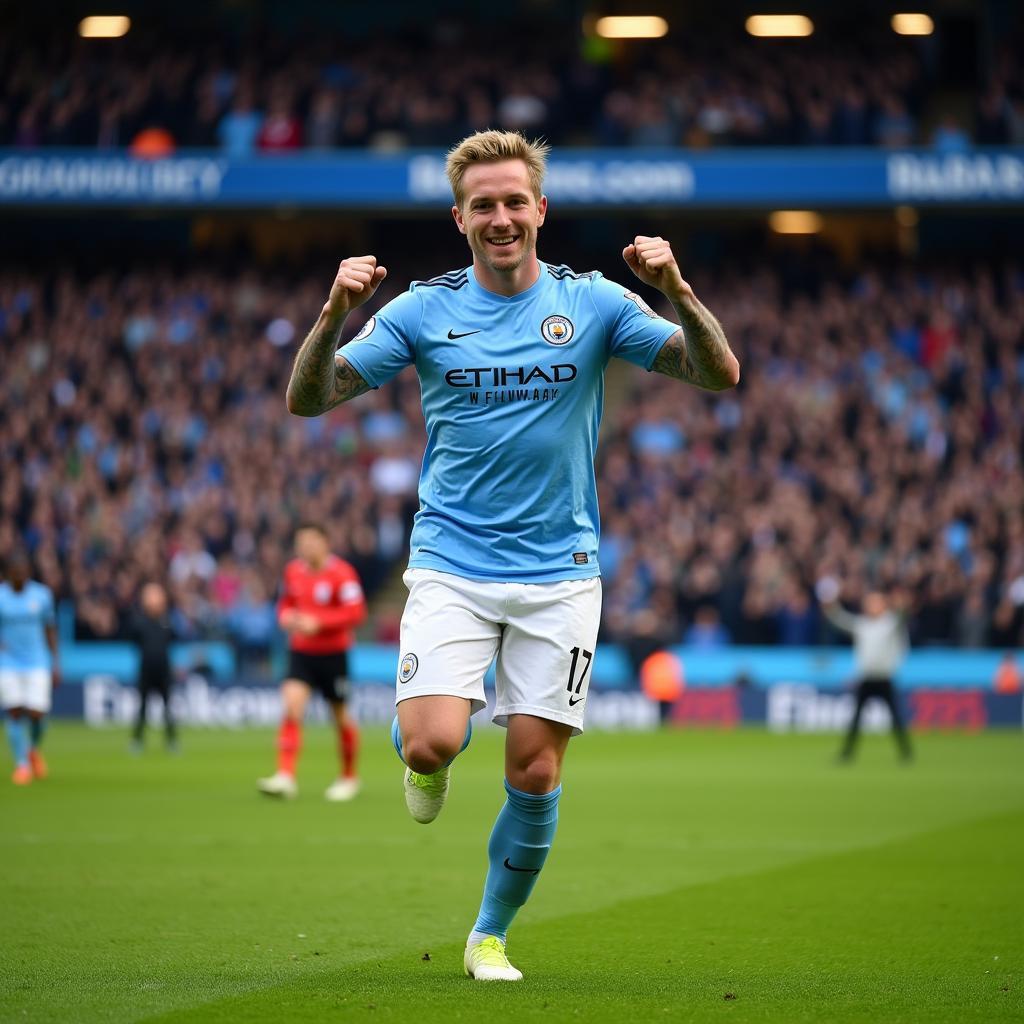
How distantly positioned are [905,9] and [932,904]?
2992 cm

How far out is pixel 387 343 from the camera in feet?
20.8

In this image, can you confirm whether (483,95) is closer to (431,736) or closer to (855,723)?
(855,723)

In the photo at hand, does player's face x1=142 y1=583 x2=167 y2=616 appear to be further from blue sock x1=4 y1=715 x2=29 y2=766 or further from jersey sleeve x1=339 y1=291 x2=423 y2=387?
jersey sleeve x1=339 y1=291 x2=423 y2=387

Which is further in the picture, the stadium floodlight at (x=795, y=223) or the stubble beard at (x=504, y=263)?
the stadium floodlight at (x=795, y=223)

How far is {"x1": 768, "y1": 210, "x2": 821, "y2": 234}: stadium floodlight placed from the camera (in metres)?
36.8

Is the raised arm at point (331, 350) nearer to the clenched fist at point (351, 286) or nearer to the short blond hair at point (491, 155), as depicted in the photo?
the clenched fist at point (351, 286)

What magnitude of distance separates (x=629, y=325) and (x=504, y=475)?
2.30 ft

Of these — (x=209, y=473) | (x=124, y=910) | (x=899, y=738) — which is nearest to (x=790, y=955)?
(x=124, y=910)

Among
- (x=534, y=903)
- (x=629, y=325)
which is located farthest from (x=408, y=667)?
(x=534, y=903)

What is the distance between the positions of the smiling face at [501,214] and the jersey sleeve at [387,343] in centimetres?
32

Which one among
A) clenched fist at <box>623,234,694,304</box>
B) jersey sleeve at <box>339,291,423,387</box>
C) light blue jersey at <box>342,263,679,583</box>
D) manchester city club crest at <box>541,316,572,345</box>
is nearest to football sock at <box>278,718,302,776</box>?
light blue jersey at <box>342,263,679,583</box>

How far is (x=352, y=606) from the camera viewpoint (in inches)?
618

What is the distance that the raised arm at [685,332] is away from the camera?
5.84 meters

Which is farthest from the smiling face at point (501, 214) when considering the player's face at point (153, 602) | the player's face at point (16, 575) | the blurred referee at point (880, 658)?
the player's face at point (153, 602)
